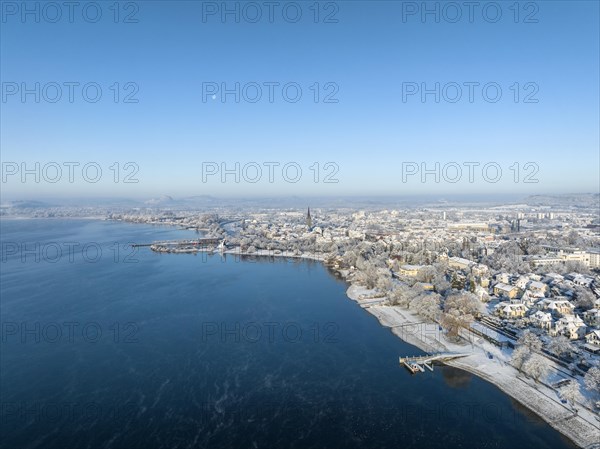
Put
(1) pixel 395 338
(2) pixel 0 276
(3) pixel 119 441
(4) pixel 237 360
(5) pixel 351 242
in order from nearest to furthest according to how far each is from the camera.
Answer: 1. (3) pixel 119 441
2. (4) pixel 237 360
3. (1) pixel 395 338
4. (2) pixel 0 276
5. (5) pixel 351 242

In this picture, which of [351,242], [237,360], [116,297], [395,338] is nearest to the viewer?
[237,360]

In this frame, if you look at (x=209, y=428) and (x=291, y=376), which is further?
(x=291, y=376)

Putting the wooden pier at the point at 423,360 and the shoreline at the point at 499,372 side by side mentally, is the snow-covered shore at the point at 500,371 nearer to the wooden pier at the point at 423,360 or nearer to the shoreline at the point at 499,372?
the shoreline at the point at 499,372

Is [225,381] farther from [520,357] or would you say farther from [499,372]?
[520,357]

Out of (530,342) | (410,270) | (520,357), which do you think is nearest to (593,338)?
(530,342)

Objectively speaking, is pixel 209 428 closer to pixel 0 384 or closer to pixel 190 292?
pixel 0 384

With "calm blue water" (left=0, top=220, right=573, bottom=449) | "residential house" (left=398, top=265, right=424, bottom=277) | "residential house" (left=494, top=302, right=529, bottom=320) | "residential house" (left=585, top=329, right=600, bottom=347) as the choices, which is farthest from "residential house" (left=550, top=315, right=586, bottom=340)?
"residential house" (left=398, top=265, right=424, bottom=277)

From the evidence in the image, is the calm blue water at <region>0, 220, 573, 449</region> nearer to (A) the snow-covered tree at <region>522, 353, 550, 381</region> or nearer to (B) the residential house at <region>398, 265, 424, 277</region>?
(A) the snow-covered tree at <region>522, 353, 550, 381</region>

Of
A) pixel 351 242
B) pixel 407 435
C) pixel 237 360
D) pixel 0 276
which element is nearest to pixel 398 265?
pixel 351 242
